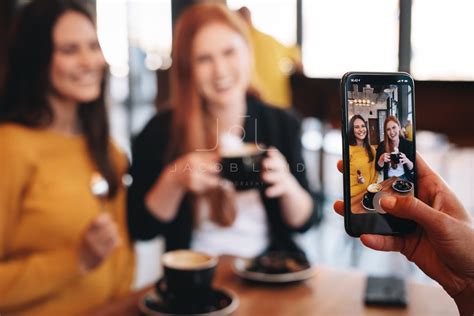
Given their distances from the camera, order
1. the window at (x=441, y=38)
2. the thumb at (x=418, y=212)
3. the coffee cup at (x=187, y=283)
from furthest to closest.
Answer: the window at (x=441, y=38) < the coffee cup at (x=187, y=283) < the thumb at (x=418, y=212)

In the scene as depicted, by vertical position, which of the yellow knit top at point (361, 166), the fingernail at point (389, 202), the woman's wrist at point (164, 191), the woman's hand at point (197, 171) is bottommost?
the woman's wrist at point (164, 191)

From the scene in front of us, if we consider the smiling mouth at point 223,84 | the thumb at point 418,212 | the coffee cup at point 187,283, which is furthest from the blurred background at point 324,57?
the thumb at point 418,212

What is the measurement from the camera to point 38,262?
125 centimetres

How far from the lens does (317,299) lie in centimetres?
108

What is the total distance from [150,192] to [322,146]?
1.23 feet

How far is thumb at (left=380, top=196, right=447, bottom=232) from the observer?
69cm

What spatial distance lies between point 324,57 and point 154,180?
0.43m

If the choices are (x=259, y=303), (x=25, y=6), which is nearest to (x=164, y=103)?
(x=25, y=6)

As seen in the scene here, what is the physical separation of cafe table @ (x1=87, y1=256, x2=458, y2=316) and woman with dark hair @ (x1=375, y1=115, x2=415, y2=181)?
330 millimetres

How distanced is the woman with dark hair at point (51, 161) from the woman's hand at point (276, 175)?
330 millimetres

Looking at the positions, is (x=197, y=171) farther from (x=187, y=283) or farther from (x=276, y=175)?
(x=187, y=283)

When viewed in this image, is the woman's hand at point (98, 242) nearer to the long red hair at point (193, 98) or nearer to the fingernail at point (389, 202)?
the long red hair at point (193, 98)

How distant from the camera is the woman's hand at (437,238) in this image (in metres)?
0.70

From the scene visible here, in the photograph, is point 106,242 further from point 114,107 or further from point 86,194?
point 114,107
